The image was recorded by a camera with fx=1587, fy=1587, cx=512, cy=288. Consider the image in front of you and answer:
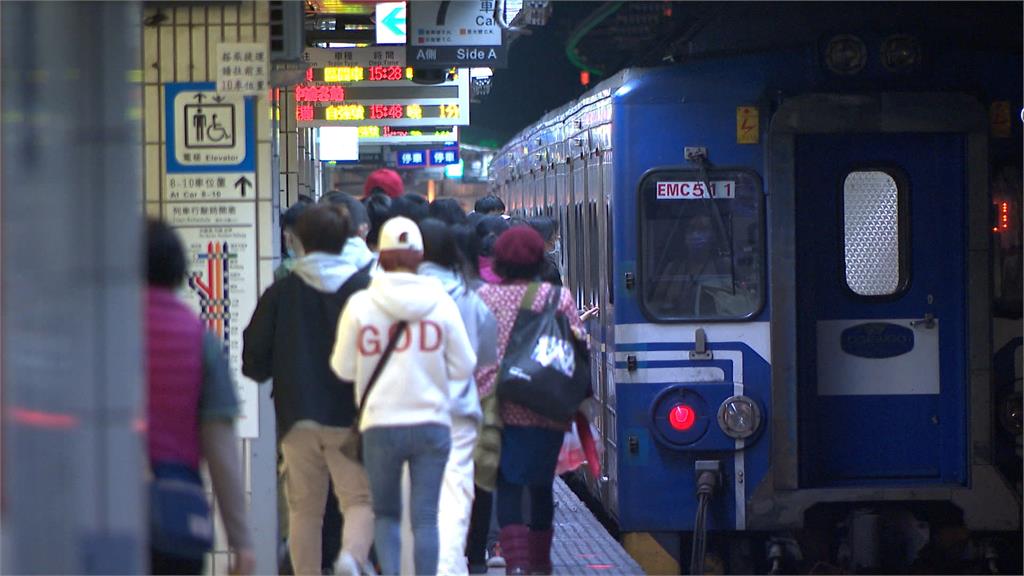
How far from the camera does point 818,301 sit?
872 centimetres

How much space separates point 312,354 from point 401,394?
1.94 ft

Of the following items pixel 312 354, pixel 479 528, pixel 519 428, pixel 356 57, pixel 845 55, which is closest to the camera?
pixel 312 354

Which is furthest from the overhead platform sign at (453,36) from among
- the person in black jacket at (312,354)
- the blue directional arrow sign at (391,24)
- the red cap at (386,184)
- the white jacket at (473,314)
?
the person in black jacket at (312,354)

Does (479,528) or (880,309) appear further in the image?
(880,309)

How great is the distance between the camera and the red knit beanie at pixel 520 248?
719 centimetres

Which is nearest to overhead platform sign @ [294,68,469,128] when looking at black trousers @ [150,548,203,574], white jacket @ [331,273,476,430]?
white jacket @ [331,273,476,430]

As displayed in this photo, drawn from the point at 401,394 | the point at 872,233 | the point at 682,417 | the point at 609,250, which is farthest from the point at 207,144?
the point at 872,233

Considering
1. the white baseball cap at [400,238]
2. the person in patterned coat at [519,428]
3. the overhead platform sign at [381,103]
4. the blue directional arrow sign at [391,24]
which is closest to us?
the white baseball cap at [400,238]

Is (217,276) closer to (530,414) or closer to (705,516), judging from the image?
(530,414)

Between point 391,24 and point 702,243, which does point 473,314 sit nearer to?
point 702,243

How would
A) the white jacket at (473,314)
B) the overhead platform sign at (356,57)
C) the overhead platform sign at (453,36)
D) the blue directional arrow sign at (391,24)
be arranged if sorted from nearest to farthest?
the white jacket at (473,314) → the overhead platform sign at (453,36) → the blue directional arrow sign at (391,24) → the overhead platform sign at (356,57)

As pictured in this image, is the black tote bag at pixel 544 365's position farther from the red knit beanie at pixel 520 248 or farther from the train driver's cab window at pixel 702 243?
the train driver's cab window at pixel 702 243

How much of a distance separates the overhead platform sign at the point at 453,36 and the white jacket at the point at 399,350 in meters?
4.17

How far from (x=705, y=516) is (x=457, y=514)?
6.96ft
